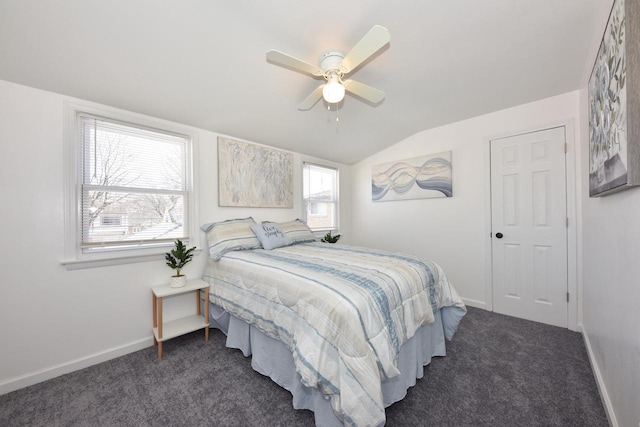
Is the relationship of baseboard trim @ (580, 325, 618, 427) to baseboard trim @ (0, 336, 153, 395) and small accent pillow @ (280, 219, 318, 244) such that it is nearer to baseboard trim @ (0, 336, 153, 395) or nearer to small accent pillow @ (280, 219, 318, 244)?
small accent pillow @ (280, 219, 318, 244)

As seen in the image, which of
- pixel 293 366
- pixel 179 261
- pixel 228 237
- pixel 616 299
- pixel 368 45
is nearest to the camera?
pixel 616 299

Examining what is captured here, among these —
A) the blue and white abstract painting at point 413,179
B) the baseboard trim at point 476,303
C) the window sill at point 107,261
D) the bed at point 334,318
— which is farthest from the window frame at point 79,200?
the baseboard trim at point 476,303

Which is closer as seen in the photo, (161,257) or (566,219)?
(161,257)

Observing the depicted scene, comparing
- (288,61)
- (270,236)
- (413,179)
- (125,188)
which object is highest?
(288,61)

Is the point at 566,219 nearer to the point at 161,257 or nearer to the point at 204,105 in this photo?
the point at 204,105

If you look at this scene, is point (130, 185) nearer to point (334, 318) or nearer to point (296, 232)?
point (296, 232)

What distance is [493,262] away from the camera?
2.99 meters

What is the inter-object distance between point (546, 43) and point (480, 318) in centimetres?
265

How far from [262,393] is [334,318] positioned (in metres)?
0.92

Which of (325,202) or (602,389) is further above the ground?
(325,202)

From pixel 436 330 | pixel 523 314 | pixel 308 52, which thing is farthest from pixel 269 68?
pixel 523 314

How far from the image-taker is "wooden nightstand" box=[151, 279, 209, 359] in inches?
81.8

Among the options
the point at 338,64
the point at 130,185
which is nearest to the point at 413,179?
the point at 338,64

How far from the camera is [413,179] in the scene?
363cm
